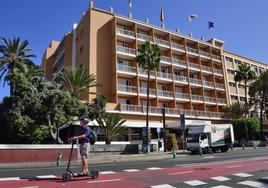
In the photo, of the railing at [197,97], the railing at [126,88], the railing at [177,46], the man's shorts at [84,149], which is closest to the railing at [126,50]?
the railing at [126,88]

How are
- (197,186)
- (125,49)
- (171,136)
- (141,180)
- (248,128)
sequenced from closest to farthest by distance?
(197,186)
(141,180)
(171,136)
(125,49)
(248,128)

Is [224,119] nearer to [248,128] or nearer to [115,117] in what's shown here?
[248,128]

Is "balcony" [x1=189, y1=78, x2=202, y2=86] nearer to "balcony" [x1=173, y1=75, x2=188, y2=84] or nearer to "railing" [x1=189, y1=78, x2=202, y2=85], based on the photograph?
"railing" [x1=189, y1=78, x2=202, y2=85]

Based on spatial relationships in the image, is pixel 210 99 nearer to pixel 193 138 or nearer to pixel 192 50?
pixel 192 50

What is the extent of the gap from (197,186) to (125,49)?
38512 mm

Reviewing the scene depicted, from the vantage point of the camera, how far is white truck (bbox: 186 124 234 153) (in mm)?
33781

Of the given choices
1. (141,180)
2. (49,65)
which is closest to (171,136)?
(141,180)

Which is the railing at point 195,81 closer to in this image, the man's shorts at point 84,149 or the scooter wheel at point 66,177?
the man's shorts at point 84,149

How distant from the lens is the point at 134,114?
43656 mm

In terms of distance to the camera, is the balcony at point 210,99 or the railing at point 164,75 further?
the balcony at point 210,99

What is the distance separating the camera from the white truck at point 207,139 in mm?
33781

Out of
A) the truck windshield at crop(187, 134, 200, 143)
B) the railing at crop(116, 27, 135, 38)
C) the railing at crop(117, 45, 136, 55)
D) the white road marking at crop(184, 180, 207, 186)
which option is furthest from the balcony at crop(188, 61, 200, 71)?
the white road marking at crop(184, 180, 207, 186)

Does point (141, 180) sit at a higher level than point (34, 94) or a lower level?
lower

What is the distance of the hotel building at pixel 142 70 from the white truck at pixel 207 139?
30.3ft
